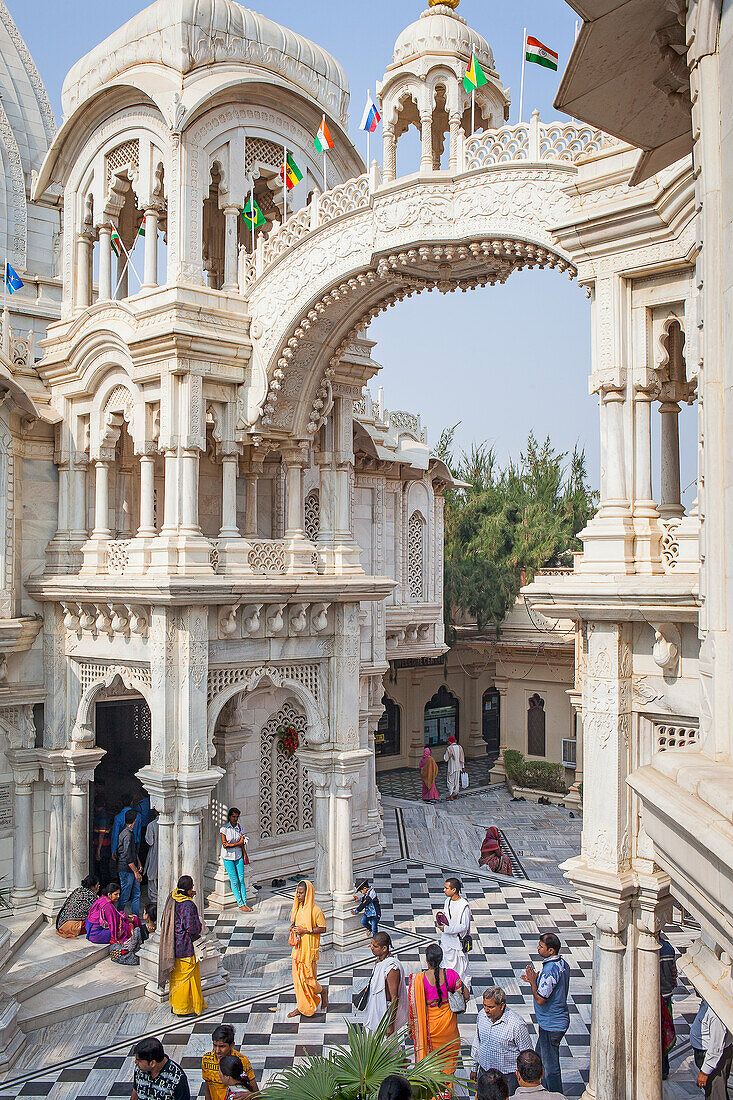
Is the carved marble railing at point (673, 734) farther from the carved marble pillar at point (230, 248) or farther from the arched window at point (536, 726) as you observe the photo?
the arched window at point (536, 726)

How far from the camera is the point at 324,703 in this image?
1277cm

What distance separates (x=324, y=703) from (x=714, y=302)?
32.6 feet

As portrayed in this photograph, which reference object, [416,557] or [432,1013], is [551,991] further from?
[416,557]

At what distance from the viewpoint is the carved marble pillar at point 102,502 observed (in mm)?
12711

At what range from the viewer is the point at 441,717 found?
82.4 ft

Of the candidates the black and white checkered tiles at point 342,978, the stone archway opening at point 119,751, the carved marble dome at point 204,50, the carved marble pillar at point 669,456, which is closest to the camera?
the carved marble pillar at point 669,456

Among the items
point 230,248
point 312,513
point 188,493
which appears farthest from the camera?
point 312,513

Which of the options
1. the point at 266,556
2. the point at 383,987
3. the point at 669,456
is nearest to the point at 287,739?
the point at 266,556

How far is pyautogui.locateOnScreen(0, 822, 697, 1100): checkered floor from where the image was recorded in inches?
360

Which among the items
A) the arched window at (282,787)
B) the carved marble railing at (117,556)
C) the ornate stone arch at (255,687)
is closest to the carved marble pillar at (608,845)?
the ornate stone arch at (255,687)

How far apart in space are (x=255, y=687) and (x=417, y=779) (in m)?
11.3

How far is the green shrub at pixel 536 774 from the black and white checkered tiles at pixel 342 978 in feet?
19.0

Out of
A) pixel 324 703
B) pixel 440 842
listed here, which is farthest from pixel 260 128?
pixel 440 842

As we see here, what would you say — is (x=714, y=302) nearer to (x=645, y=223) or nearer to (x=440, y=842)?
(x=645, y=223)
